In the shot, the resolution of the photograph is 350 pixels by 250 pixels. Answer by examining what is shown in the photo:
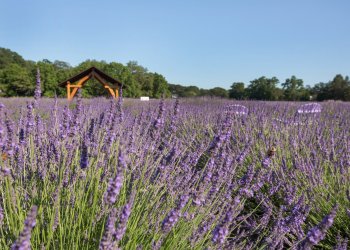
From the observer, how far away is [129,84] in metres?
56.2

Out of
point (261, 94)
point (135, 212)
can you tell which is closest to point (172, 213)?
point (135, 212)

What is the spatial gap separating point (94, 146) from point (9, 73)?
1945 inches

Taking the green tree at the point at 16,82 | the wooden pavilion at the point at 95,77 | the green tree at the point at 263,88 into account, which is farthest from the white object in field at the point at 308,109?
the green tree at the point at 263,88

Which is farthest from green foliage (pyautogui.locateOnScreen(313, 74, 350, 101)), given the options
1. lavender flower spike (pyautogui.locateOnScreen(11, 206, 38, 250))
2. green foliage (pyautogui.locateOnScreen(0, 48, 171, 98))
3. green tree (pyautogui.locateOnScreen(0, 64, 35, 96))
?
lavender flower spike (pyautogui.locateOnScreen(11, 206, 38, 250))

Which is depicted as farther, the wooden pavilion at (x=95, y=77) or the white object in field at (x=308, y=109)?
the wooden pavilion at (x=95, y=77)

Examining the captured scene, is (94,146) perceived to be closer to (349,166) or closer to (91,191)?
(91,191)

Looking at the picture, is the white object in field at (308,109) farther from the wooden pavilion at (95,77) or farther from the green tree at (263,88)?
the green tree at (263,88)

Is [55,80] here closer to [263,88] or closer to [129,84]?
[129,84]

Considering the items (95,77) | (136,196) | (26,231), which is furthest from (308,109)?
(95,77)

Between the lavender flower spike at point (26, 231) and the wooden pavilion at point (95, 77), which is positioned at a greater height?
the wooden pavilion at point (95, 77)

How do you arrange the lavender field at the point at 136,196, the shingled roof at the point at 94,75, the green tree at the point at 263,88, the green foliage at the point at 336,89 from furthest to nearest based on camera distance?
the green tree at the point at 263,88, the green foliage at the point at 336,89, the shingled roof at the point at 94,75, the lavender field at the point at 136,196

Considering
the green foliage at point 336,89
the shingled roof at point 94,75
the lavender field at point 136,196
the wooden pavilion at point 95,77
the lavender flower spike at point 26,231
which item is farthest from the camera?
the green foliage at point 336,89

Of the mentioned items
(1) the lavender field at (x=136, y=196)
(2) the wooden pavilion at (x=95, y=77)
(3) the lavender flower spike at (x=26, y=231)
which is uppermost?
(2) the wooden pavilion at (x=95, y=77)

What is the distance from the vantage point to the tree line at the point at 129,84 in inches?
1759
